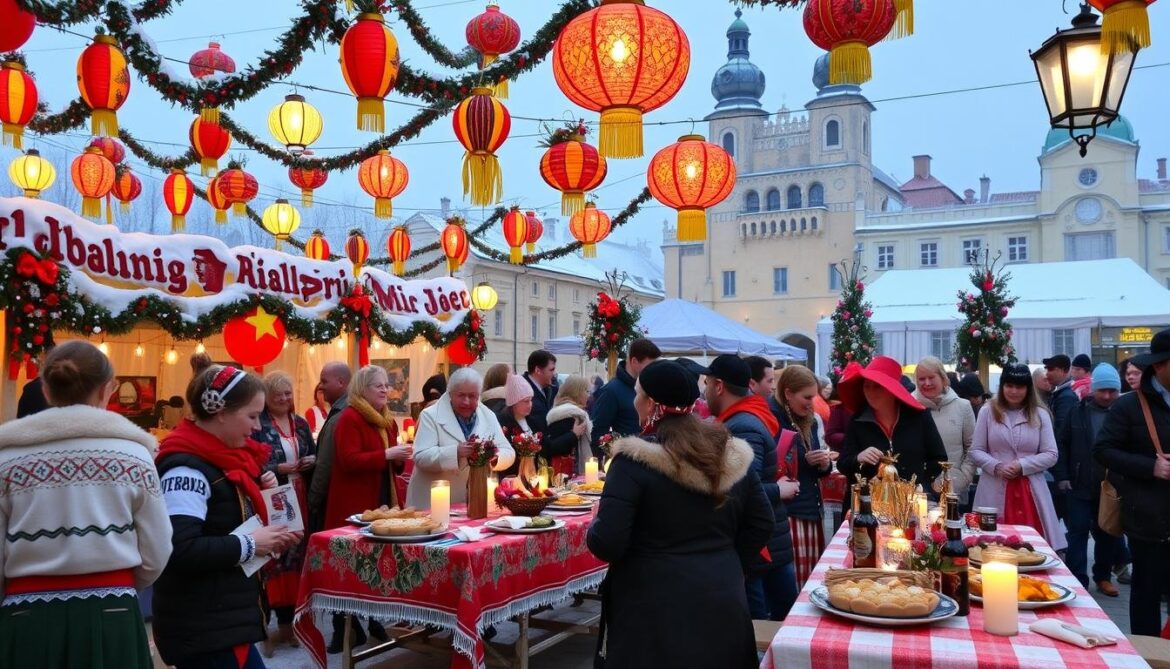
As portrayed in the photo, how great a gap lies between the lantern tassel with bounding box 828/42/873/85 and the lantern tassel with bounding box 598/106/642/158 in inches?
46.0

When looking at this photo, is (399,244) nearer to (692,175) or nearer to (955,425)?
(692,175)

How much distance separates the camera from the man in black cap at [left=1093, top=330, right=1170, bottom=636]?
4262 mm

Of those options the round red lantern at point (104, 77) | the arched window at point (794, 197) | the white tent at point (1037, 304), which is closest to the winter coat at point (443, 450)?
the round red lantern at point (104, 77)

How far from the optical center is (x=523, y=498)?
15.2 ft

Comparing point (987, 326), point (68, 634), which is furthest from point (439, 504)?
point (987, 326)

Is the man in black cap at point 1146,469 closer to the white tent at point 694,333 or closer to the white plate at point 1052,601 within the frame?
the white plate at point 1052,601

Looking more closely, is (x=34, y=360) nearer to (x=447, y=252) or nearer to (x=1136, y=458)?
(x=447, y=252)

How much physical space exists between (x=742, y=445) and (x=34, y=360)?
8.30 m

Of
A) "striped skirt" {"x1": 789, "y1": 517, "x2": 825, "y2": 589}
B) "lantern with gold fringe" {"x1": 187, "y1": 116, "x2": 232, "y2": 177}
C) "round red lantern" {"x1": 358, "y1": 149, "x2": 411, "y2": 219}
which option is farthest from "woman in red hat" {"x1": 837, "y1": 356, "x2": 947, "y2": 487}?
"lantern with gold fringe" {"x1": 187, "y1": 116, "x2": 232, "y2": 177}

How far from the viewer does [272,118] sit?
8.16 metres

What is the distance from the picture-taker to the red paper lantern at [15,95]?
280 inches

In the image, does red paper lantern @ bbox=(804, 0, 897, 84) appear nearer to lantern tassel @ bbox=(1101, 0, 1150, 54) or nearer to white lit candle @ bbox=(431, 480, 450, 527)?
lantern tassel @ bbox=(1101, 0, 1150, 54)

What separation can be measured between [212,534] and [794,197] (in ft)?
157

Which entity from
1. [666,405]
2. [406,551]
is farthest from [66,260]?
[666,405]
